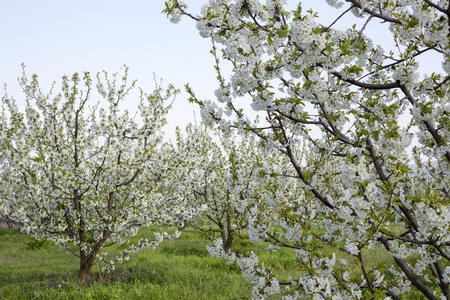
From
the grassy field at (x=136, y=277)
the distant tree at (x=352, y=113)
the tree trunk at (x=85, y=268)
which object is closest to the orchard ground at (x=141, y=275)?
the grassy field at (x=136, y=277)

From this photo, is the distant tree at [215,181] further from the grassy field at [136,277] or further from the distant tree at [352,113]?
the distant tree at [352,113]

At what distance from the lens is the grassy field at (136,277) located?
6840 millimetres

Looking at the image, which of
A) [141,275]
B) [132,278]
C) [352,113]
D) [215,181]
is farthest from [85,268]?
[352,113]

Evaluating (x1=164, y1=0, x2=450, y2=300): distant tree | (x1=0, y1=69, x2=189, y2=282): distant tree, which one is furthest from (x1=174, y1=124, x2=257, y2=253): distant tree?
(x1=164, y1=0, x2=450, y2=300): distant tree

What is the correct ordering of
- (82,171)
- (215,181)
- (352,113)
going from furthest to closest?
(215,181) → (82,171) → (352,113)

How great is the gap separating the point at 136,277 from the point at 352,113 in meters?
7.41

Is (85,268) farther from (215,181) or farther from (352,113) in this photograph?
(352,113)

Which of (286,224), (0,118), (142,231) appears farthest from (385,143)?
(142,231)

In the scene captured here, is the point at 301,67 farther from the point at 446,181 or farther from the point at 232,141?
the point at 232,141

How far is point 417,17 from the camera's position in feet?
8.70

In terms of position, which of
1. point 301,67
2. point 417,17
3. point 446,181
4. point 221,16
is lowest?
point 446,181

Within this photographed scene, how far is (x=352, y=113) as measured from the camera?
291cm

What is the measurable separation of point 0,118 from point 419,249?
943 centimetres

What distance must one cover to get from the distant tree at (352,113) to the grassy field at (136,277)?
2197 millimetres
